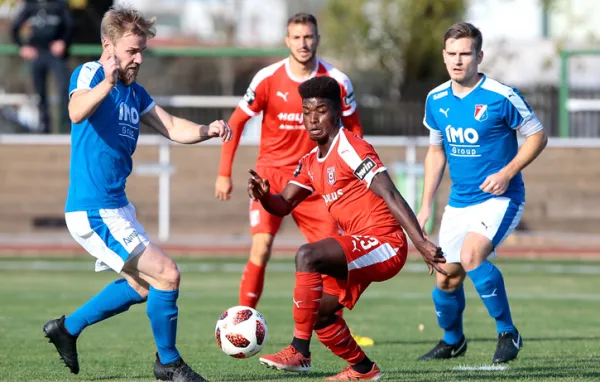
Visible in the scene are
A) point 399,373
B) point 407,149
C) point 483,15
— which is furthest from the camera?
point 483,15

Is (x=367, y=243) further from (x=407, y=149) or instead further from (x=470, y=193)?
(x=407, y=149)

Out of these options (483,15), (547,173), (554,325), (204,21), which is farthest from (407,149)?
(204,21)

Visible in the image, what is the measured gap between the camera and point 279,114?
1000cm

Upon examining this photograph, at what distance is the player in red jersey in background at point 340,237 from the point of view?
7.12 meters

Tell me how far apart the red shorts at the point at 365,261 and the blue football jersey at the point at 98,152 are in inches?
56.8

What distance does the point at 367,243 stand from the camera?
722cm

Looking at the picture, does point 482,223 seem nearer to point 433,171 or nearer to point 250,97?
point 433,171

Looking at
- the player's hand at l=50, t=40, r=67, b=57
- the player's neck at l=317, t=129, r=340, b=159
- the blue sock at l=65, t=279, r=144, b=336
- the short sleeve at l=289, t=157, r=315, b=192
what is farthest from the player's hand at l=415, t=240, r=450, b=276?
the player's hand at l=50, t=40, r=67, b=57

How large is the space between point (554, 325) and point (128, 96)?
5.52 meters

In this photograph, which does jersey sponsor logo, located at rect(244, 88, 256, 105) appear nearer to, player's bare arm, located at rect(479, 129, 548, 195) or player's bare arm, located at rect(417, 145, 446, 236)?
player's bare arm, located at rect(417, 145, 446, 236)

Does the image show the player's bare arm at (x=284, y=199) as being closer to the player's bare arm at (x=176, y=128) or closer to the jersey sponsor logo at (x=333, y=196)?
the jersey sponsor logo at (x=333, y=196)

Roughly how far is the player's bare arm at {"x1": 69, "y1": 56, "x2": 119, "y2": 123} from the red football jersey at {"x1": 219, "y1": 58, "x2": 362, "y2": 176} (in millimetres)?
3061

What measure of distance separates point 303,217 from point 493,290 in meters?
1.88

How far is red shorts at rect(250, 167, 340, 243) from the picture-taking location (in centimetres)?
959
